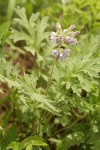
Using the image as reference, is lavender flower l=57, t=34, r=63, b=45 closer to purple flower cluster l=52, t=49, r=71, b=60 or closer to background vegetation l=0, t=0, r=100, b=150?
purple flower cluster l=52, t=49, r=71, b=60

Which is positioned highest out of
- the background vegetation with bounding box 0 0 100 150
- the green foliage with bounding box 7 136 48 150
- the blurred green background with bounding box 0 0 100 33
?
the blurred green background with bounding box 0 0 100 33

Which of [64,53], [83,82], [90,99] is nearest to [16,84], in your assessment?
[64,53]

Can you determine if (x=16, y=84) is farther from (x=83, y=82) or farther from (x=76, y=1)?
(x=76, y=1)

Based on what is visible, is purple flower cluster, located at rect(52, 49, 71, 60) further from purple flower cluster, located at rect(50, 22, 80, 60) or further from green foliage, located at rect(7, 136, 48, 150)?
green foliage, located at rect(7, 136, 48, 150)

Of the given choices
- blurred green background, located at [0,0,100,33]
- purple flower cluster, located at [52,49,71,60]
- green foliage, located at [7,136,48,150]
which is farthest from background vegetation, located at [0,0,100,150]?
blurred green background, located at [0,0,100,33]

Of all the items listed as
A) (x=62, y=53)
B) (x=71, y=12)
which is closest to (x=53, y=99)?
(x=62, y=53)

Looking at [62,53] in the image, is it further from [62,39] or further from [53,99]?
[53,99]

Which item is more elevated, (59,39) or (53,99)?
(59,39)

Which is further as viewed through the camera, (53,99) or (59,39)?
(53,99)

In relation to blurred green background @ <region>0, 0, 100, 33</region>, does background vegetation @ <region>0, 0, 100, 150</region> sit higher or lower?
lower

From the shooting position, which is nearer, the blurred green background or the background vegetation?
the background vegetation

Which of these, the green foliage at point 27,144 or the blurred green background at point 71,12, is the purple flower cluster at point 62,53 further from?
the blurred green background at point 71,12
